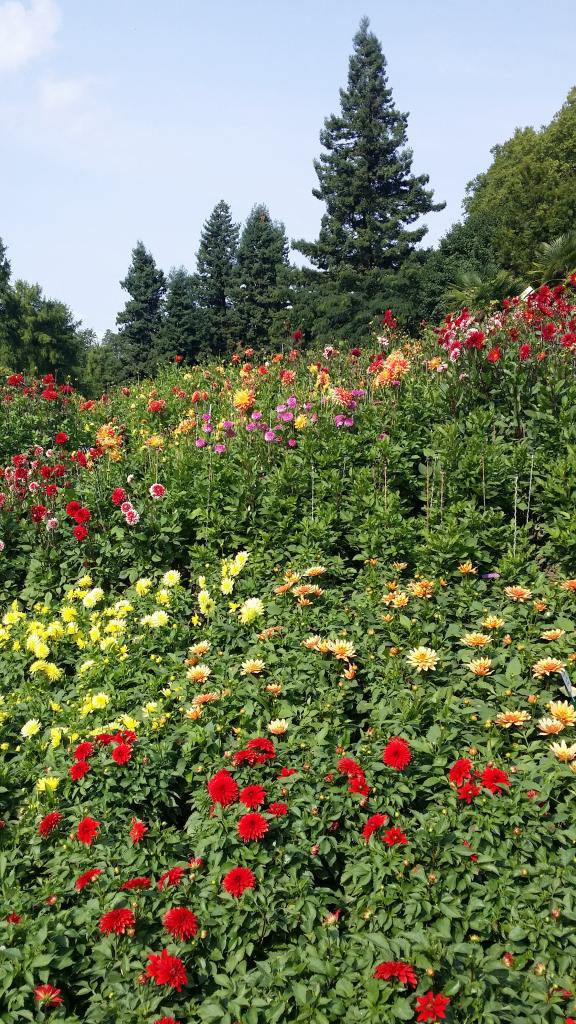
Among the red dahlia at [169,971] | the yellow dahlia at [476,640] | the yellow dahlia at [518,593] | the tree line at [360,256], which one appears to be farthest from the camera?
the tree line at [360,256]

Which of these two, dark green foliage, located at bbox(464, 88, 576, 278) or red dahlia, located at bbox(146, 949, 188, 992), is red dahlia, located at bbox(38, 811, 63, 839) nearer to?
red dahlia, located at bbox(146, 949, 188, 992)

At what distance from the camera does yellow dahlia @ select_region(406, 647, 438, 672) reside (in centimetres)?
310

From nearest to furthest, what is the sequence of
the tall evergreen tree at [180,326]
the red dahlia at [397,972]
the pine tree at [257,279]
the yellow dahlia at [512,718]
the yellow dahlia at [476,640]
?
the red dahlia at [397,972]
the yellow dahlia at [512,718]
the yellow dahlia at [476,640]
the tall evergreen tree at [180,326]
the pine tree at [257,279]

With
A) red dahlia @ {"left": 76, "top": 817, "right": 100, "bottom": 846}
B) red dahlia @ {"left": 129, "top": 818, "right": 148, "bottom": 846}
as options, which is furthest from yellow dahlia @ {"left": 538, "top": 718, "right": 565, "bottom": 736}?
red dahlia @ {"left": 76, "top": 817, "right": 100, "bottom": 846}

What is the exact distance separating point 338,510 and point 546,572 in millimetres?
1338

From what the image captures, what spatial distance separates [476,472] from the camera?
14.8 feet

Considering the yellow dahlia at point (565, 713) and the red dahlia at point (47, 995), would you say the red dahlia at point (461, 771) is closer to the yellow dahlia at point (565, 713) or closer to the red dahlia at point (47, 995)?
the yellow dahlia at point (565, 713)

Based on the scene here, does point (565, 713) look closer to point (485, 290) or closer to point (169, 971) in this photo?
point (169, 971)

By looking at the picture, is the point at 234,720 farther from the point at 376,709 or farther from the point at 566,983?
the point at 566,983

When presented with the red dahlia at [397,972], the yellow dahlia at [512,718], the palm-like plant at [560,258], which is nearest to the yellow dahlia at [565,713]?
the yellow dahlia at [512,718]

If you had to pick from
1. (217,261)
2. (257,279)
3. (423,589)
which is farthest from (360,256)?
(423,589)

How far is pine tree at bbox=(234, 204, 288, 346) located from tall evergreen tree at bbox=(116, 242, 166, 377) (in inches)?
217

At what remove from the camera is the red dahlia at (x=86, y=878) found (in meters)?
2.35

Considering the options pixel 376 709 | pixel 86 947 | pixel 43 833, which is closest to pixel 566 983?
pixel 376 709
